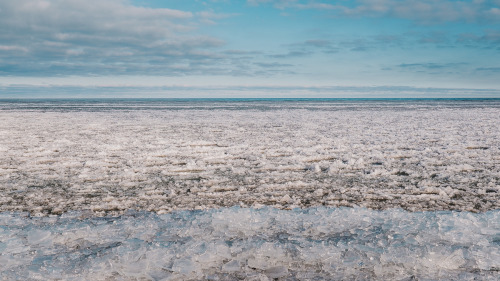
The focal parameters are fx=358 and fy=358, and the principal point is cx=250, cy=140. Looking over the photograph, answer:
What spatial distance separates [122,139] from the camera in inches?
377

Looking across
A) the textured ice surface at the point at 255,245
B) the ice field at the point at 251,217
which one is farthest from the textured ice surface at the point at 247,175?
the textured ice surface at the point at 255,245

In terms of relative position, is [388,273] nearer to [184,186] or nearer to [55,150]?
[184,186]

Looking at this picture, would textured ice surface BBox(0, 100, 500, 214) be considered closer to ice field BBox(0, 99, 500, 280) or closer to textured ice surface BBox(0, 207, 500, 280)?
ice field BBox(0, 99, 500, 280)

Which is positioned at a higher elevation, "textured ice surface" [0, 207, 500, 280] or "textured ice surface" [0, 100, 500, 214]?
"textured ice surface" [0, 100, 500, 214]

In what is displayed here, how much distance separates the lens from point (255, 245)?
9.45ft

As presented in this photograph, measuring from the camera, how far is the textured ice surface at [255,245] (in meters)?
2.50

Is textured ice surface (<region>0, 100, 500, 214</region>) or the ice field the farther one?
textured ice surface (<region>0, 100, 500, 214</region>)

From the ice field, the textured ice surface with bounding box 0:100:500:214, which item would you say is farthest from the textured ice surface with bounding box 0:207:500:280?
the textured ice surface with bounding box 0:100:500:214

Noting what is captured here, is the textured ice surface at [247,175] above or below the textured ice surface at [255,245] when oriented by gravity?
above

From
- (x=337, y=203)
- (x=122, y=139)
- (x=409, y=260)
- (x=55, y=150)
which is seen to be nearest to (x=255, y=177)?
(x=337, y=203)

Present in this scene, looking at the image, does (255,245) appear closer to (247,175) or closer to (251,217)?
(251,217)

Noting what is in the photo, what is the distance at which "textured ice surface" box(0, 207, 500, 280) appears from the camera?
250cm

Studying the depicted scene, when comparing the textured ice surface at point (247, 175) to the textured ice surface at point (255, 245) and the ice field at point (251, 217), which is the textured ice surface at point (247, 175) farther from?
the textured ice surface at point (255, 245)

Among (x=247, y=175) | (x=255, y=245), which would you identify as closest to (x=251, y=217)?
(x=255, y=245)
